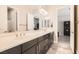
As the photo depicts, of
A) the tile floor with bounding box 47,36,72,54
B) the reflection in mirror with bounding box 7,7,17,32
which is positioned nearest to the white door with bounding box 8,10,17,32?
the reflection in mirror with bounding box 7,7,17,32

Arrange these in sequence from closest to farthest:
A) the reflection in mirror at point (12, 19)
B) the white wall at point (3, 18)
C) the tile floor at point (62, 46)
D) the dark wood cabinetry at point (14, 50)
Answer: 1. the dark wood cabinetry at point (14, 50)
2. the white wall at point (3, 18)
3. the reflection in mirror at point (12, 19)
4. the tile floor at point (62, 46)

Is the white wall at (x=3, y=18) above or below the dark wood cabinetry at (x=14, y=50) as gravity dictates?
above

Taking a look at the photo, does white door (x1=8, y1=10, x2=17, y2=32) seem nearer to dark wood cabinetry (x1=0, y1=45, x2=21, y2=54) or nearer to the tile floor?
dark wood cabinetry (x1=0, y1=45, x2=21, y2=54)

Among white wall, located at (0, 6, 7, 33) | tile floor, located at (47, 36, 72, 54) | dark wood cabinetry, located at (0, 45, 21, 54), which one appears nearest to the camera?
dark wood cabinetry, located at (0, 45, 21, 54)

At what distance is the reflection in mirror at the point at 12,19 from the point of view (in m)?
1.74

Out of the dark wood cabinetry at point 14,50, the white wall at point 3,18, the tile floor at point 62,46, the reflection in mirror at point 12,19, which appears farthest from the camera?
the tile floor at point 62,46

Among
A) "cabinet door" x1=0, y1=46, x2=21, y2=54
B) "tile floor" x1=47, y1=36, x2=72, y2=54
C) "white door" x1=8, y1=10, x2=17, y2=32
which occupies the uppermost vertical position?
"white door" x1=8, y1=10, x2=17, y2=32

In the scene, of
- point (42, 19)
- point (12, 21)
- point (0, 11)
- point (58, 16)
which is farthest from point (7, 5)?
point (58, 16)

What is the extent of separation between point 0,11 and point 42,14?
110cm

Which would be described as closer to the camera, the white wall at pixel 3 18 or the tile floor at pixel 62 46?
the white wall at pixel 3 18

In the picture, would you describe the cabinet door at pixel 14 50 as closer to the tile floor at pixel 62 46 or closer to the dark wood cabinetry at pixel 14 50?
the dark wood cabinetry at pixel 14 50

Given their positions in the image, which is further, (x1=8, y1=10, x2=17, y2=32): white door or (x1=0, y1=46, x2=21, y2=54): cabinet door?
(x1=8, y1=10, x2=17, y2=32): white door

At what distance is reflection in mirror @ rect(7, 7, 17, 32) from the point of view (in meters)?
1.74

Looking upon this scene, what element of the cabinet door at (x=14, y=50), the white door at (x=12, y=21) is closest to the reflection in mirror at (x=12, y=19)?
the white door at (x=12, y=21)
